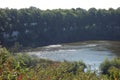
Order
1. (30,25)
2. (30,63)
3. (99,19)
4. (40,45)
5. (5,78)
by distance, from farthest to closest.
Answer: (99,19) < (30,25) < (40,45) < (30,63) < (5,78)

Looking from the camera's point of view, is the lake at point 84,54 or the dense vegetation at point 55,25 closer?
the lake at point 84,54

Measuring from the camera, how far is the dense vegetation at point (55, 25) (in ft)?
473

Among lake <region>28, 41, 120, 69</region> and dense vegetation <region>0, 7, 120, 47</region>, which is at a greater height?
dense vegetation <region>0, 7, 120, 47</region>

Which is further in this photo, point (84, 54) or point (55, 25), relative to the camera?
point (55, 25)

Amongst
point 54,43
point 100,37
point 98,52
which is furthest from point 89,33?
point 98,52

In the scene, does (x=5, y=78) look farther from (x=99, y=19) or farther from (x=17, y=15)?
(x=99, y=19)

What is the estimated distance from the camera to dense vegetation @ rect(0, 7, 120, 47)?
473 feet

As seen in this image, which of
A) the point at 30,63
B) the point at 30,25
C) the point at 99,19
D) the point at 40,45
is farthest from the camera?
the point at 99,19

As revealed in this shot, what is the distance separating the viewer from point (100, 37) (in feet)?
547

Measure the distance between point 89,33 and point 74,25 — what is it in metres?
8.41

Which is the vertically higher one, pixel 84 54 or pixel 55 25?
pixel 55 25

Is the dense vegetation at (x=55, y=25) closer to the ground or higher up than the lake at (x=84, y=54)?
higher up

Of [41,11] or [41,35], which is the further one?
[41,11]

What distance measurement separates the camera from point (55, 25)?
16462 centimetres
